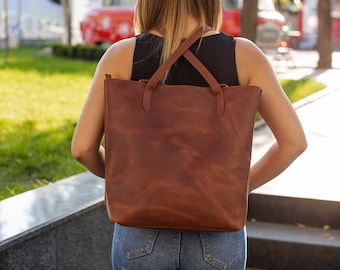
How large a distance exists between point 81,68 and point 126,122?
16.5 meters

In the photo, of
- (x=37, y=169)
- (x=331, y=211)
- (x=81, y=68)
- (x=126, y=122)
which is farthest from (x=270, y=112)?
(x=81, y=68)

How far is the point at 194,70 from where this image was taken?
233cm

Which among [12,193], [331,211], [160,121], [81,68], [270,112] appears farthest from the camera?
[81,68]

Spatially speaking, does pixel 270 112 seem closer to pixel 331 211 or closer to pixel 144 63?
pixel 144 63

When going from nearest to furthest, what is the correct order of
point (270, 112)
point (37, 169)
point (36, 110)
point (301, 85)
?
point (270, 112)
point (37, 169)
point (36, 110)
point (301, 85)

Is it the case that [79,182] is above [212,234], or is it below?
below

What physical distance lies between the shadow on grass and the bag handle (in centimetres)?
348

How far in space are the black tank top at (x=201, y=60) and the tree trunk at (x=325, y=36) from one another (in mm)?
18076

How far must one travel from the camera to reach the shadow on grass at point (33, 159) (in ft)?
20.6

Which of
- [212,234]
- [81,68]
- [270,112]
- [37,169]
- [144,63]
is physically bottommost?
[81,68]

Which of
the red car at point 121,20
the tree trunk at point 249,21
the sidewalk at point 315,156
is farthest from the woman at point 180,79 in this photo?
the red car at point 121,20

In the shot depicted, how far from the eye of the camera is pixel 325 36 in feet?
66.5

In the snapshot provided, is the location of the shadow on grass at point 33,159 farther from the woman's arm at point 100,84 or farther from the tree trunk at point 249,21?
the tree trunk at point 249,21

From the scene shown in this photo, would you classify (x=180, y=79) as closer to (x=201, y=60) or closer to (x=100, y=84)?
(x=201, y=60)
